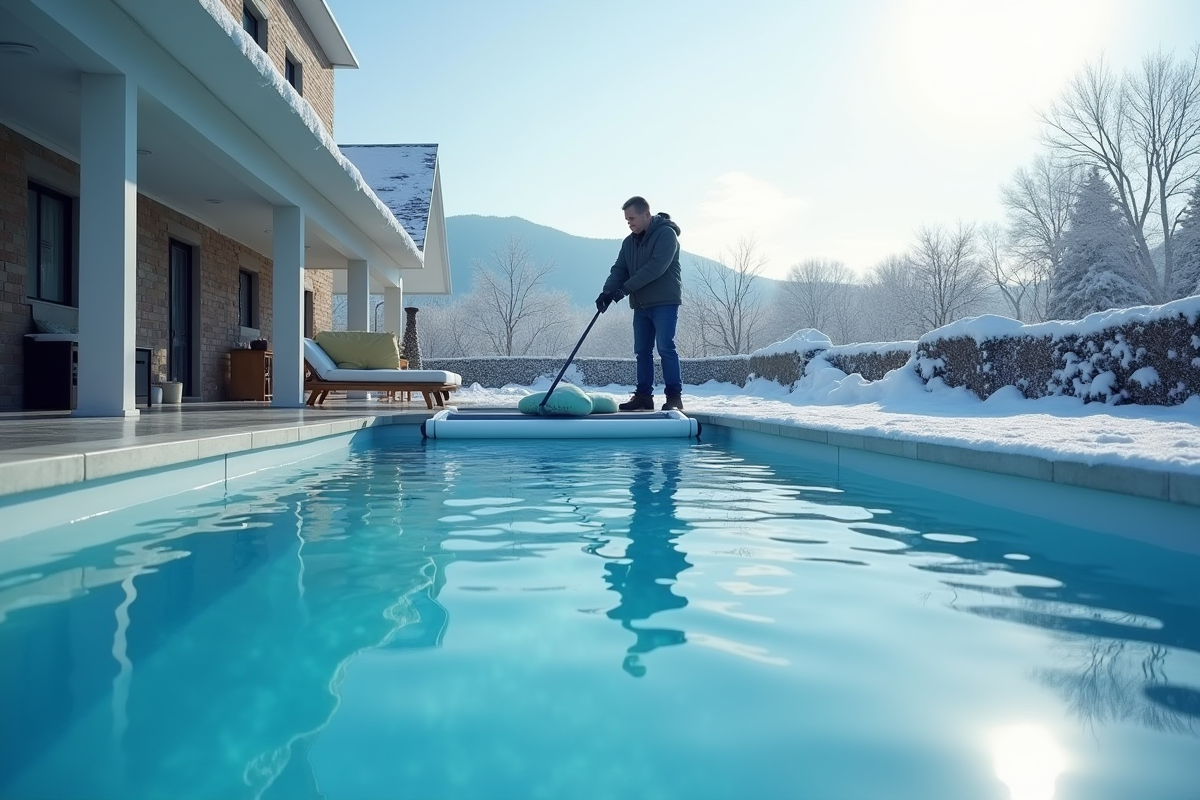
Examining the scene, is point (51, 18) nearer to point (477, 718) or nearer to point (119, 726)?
point (119, 726)

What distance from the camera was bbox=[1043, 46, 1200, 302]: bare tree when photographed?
23.6 metres

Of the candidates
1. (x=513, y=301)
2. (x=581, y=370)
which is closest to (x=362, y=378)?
(x=581, y=370)

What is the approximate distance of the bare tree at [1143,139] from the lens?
2361 cm

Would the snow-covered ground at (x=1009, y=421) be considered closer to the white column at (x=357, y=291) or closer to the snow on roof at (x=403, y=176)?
the white column at (x=357, y=291)

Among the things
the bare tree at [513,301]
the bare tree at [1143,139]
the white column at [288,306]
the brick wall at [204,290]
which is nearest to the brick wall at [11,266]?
the brick wall at [204,290]

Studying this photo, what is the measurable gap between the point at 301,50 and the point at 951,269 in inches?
1168

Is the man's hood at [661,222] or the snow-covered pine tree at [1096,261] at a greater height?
the snow-covered pine tree at [1096,261]

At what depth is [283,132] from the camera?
23.5 ft

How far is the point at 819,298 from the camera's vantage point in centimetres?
4584

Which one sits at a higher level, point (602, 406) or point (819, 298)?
point (819, 298)

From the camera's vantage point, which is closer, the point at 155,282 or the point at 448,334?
the point at 155,282

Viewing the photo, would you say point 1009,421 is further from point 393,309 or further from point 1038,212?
point 1038,212

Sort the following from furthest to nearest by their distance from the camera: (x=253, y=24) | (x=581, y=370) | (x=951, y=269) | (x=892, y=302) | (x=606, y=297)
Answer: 1. (x=892, y=302)
2. (x=951, y=269)
3. (x=581, y=370)
4. (x=253, y=24)
5. (x=606, y=297)

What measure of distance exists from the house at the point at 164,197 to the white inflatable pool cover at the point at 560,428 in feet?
7.65
